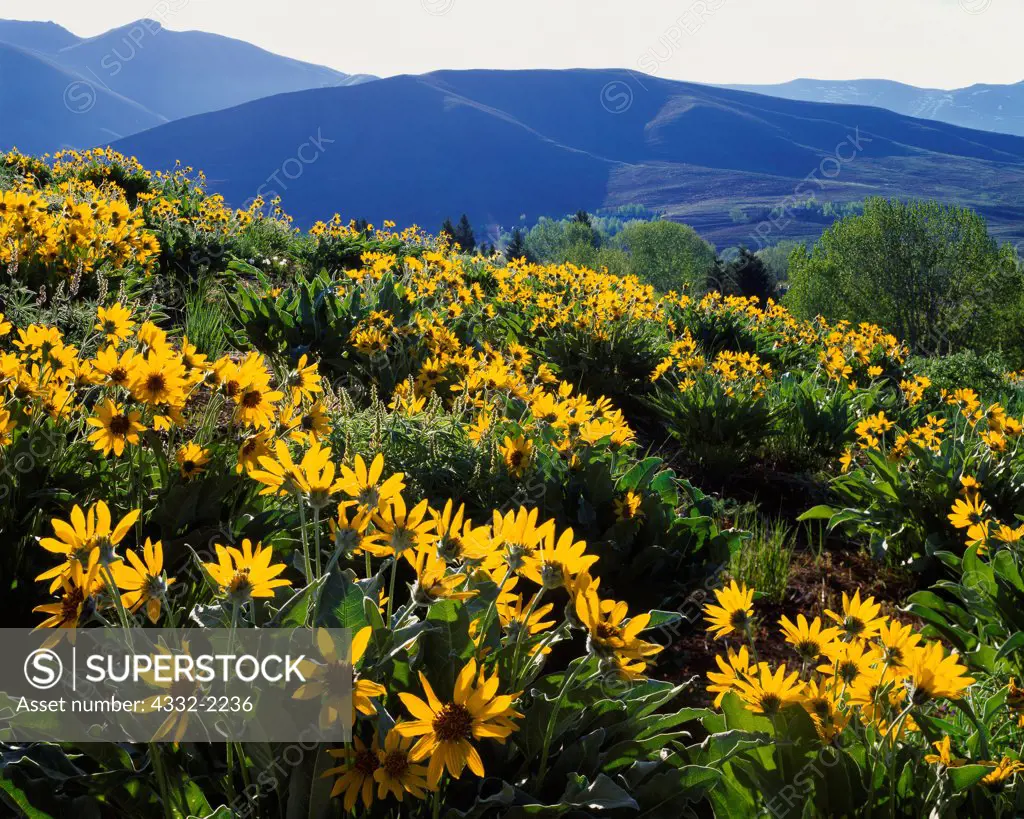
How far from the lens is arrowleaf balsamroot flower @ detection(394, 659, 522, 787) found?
38.8 inches

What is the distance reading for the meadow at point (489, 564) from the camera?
3.89 ft

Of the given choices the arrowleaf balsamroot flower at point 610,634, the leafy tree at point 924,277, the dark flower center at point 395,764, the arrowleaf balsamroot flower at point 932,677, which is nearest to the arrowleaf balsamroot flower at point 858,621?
the arrowleaf balsamroot flower at point 932,677

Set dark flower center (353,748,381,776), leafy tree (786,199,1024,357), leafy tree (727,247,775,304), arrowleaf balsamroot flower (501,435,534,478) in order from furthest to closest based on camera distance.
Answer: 1. leafy tree (727,247,775,304)
2. leafy tree (786,199,1024,357)
3. arrowleaf balsamroot flower (501,435,534,478)
4. dark flower center (353,748,381,776)

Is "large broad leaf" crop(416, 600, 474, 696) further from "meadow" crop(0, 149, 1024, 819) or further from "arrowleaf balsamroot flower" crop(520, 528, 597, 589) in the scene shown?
"arrowleaf balsamroot flower" crop(520, 528, 597, 589)

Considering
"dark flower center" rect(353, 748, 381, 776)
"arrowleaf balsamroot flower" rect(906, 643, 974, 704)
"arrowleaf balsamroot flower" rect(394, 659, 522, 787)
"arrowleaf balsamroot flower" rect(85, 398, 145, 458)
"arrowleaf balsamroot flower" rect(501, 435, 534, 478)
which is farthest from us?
"arrowleaf balsamroot flower" rect(501, 435, 534, 478)

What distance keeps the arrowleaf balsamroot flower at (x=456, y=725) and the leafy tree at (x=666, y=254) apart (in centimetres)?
5928

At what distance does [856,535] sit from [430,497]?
2618 millimetres

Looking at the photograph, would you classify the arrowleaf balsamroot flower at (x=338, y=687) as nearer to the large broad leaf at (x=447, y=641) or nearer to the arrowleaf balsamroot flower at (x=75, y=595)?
the large broad leaf at (x=447, y=641)

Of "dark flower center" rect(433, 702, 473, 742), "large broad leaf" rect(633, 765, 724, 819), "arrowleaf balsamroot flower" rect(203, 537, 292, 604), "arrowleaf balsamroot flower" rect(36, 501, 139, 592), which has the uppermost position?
"arrowleaf balsamroot flower" rect(36, 501, 139, 592)

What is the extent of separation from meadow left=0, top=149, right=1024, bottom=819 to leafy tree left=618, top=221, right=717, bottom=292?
184 feet

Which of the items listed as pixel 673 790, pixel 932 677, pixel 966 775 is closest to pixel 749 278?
pixel 966 775

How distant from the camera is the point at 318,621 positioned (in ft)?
4.05

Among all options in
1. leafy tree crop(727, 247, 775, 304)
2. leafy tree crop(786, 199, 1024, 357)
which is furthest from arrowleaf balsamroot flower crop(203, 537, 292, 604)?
leafy tree crop(727, 247, 775, 304)

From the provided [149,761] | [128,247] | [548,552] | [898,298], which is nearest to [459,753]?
[548,552]
